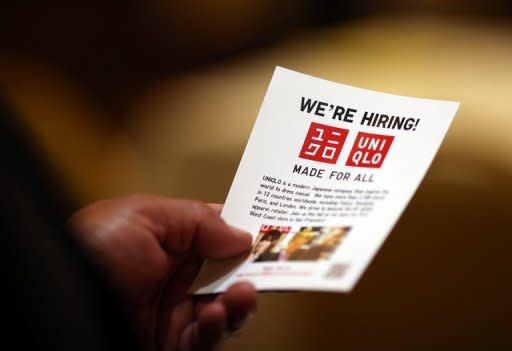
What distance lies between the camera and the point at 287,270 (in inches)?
27.2

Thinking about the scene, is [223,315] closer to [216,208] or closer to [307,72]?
[216,208]

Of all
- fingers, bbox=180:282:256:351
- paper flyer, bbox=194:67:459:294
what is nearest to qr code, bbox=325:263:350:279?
paper flyer, bbox=194:67:459:294

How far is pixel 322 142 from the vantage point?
0.63 m

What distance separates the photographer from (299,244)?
69 centimetres

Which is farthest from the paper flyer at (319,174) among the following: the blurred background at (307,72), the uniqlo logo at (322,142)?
the blurred background at (307,72)

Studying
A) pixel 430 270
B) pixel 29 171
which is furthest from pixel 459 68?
pixel 29 171

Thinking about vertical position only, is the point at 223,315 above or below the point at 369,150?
below

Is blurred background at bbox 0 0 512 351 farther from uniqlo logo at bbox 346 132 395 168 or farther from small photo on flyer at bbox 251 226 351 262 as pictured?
uniqlo logo at bbox 346 132 395 168

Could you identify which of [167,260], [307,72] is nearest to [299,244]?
[167,260]

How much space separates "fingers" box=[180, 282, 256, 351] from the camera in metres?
0.63

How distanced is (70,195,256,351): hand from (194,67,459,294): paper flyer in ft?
0.08

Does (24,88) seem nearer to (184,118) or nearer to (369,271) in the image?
(184,118)

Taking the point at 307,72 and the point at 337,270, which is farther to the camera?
the point at 307,72

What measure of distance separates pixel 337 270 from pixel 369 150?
164 mm
